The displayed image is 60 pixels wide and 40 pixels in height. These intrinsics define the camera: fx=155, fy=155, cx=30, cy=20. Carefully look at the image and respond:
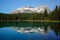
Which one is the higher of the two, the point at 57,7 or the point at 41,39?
the point at 57,7

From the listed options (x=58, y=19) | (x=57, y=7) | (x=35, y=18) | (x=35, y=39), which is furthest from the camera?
(x=35, y=18)

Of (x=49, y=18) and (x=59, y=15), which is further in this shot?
(x=49, y=18)

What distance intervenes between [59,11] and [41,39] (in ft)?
149

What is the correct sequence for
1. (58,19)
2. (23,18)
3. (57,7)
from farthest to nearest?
(23,18), (57,7), (58,19)

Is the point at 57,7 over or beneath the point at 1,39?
over

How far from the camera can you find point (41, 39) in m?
13.7

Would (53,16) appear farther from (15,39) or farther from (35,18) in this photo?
(15,39)

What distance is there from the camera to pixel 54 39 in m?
14.0

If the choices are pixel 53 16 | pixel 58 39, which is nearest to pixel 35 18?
pixel 53 16

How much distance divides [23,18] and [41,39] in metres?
74.2

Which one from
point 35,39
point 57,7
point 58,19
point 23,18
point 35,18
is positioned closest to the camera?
point 35,39

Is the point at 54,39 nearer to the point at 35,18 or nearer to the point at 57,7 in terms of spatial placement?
the point at 57,7

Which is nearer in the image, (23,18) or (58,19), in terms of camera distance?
(58,19)

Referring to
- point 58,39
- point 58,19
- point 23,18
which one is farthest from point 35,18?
point 58,39
